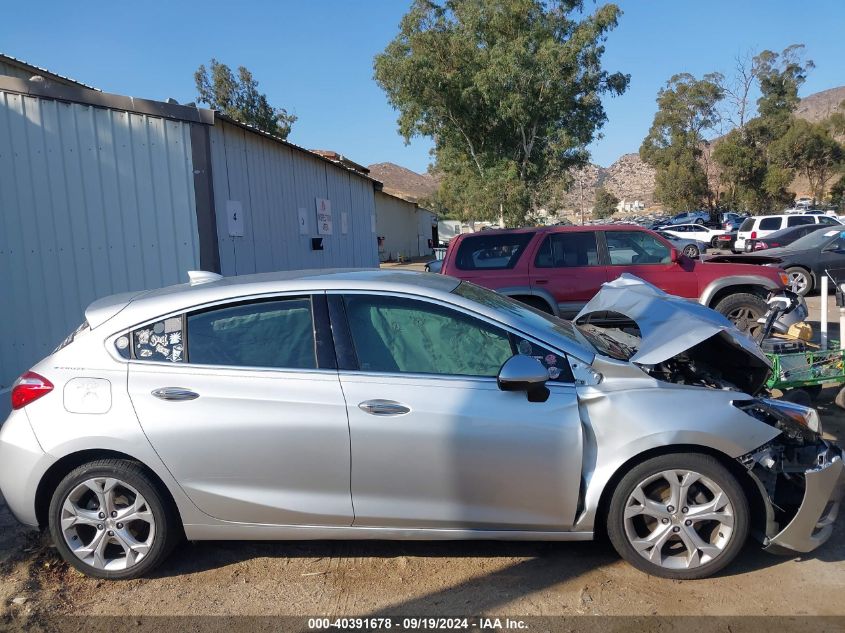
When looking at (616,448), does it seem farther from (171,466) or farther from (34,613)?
(34,613)

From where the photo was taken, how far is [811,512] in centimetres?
338

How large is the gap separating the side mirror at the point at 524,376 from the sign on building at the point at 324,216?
31.2 ft

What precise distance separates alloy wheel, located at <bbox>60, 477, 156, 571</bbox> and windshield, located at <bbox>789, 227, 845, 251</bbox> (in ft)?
50.3

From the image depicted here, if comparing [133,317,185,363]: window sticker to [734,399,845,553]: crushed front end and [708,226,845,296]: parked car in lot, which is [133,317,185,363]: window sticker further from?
[708,226,845,296]: parked car in lot

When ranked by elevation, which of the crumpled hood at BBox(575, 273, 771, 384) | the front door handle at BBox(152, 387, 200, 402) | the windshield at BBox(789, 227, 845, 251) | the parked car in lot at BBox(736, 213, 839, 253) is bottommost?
the front door handle at BBox(152, 387, 200, 402)

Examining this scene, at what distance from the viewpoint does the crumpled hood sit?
364 cm

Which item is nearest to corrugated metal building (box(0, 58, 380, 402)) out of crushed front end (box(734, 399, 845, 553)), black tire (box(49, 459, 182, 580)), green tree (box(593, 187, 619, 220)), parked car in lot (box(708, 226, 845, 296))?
black tire (box(49, 459, 182, 580))

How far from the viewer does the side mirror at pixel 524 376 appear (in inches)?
128

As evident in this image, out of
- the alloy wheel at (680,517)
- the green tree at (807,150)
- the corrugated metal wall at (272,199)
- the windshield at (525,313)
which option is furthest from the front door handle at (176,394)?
the green tree at (807,150)

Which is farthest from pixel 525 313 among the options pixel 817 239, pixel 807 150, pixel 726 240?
pixel 807 150

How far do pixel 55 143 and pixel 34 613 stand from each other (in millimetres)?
4895

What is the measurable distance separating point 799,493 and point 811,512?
0.54 ft

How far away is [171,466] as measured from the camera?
348 cm

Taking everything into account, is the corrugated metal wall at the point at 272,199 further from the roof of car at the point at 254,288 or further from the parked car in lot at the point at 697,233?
the parked car in lot at the point at 697,233
